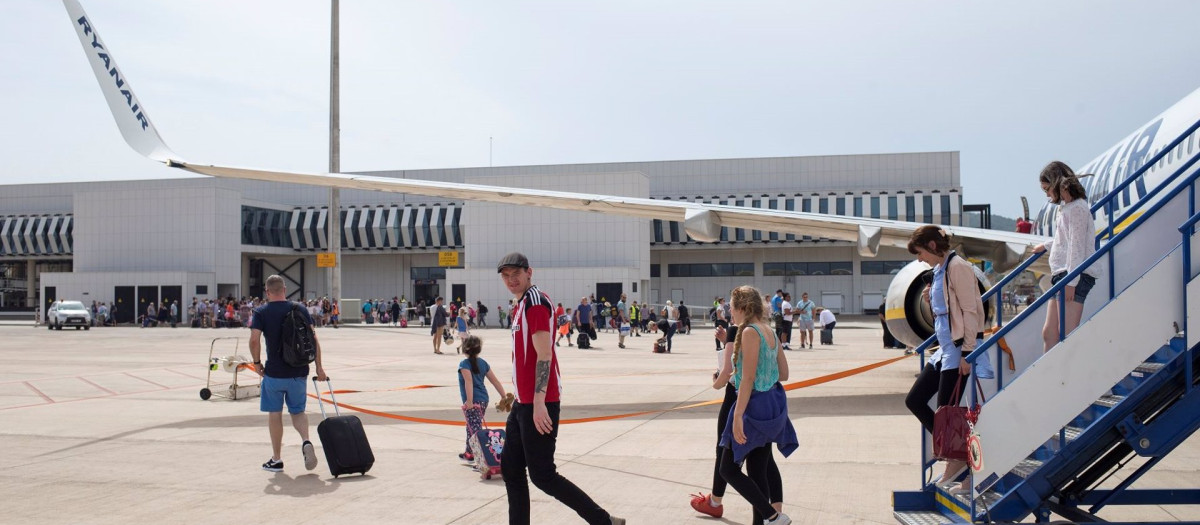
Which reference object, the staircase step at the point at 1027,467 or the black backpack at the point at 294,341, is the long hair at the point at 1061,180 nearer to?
the staircase step at the point at 1027,467

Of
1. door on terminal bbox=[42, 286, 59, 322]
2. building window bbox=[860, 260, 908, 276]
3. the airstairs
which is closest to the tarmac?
the airstairs

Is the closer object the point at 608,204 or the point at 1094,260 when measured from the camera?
the point at 1094,260

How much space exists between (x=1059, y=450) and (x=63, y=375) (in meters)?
20.1

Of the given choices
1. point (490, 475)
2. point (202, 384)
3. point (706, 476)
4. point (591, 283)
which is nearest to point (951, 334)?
point (706, 476)

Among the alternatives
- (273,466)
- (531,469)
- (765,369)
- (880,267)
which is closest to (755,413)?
(765,369)

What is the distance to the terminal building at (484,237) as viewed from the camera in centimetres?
4941

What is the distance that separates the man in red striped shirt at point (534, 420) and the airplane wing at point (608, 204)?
838 cm

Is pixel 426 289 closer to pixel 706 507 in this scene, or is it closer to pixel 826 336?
pixel 826 336

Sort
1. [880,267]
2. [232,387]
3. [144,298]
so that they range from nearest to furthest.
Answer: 1. [232,387]
2. [144,298]
3. [880,267]

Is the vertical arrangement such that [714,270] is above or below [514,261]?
above

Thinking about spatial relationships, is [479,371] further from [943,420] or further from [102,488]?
[943,420]

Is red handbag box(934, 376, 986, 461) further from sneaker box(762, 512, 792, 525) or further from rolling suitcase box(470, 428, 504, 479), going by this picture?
rolling suitcase box(470, 428, 504, 479)

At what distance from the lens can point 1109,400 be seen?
541 centimetres

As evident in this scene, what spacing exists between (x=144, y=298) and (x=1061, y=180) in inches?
2221
